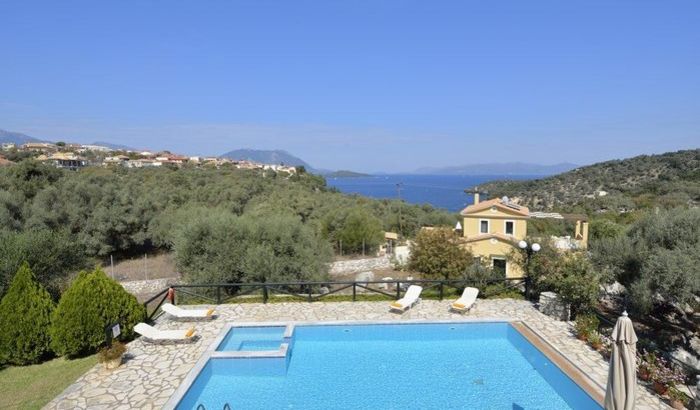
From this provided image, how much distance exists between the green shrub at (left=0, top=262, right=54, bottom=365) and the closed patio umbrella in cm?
1115

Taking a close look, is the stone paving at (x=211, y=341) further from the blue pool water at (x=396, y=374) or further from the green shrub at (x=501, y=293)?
the blue pool water at (x=396, y=374)

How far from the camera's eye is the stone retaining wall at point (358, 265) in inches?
1014

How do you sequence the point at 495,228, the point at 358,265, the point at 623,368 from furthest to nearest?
the point at 358,265, the point at 495,228, the point at 623,368

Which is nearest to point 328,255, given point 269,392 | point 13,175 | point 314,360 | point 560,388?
point 314,360

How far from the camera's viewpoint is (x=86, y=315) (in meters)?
Answer: 8.94

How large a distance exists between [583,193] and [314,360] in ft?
184

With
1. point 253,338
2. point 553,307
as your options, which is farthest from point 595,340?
point 253,338

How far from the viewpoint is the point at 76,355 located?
29.8 feet

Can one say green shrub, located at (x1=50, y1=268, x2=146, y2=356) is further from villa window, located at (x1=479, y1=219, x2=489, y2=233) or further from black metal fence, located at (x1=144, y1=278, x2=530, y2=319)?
villa window, located at (x1=479, y1=219, x2=489, y2=233)

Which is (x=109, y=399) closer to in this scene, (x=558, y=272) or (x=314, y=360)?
(x=314, y=360)

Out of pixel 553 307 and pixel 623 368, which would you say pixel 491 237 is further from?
pixel 623 368

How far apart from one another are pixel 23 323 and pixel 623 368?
37.8 ft

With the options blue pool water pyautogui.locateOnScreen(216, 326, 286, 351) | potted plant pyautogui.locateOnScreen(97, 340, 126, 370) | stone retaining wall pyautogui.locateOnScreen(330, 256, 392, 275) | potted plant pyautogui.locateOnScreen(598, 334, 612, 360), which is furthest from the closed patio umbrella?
stone retaining wall pyautogui.locateOnScreen(330, 256, 392, 275)

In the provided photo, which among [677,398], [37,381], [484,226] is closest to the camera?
[677,398]
